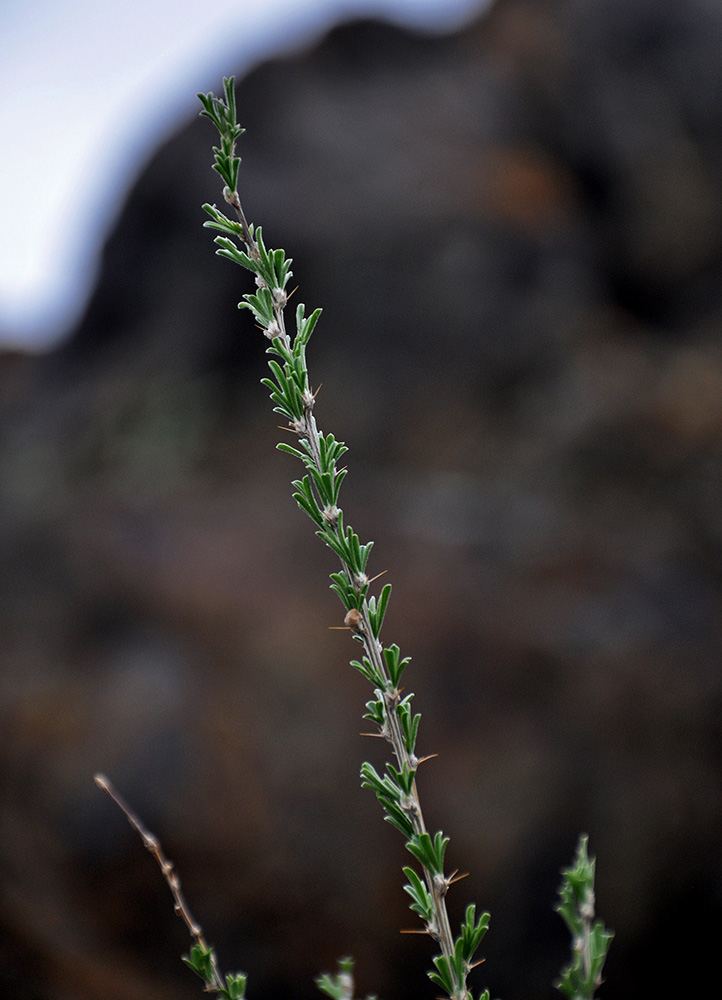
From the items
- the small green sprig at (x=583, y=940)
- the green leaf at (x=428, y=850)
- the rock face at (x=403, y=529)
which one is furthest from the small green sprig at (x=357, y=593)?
the rock face at (x=403, y=529)

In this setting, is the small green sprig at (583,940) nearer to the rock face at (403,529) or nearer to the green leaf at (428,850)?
the green leaf at (428,850)

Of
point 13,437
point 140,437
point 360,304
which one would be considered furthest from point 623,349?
point 13,437

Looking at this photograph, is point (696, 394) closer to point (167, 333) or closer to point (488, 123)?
point (488, 123)

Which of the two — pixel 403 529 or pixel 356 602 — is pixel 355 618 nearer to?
pixel 356 602

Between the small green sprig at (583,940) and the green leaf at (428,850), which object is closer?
the green leaf at (428,850)

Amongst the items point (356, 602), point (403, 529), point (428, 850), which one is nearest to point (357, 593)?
point (356, 602)

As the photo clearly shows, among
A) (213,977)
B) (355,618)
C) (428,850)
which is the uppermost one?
(355,618)
